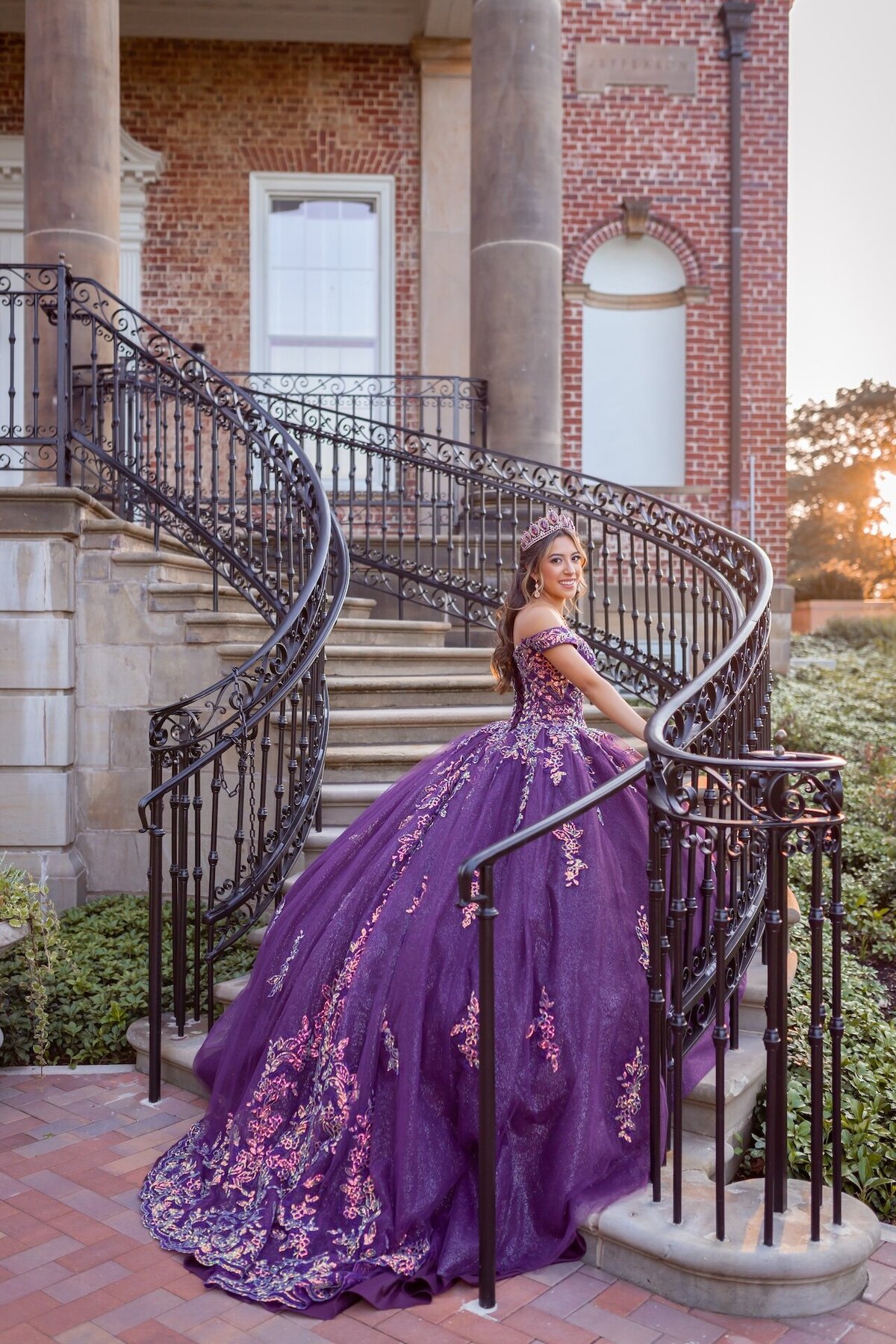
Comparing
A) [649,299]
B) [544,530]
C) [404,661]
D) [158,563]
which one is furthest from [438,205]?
[544,530]

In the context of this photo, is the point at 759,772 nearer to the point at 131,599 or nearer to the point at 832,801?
the point at 832,801

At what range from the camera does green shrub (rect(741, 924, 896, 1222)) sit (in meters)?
3.51

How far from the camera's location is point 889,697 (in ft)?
35.5

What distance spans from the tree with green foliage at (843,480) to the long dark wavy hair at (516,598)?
93.0ft

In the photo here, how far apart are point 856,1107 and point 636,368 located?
9789 millimetres

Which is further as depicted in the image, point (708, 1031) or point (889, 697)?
point (889, 697)

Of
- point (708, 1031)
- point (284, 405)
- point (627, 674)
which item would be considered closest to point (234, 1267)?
point (708, 1031)

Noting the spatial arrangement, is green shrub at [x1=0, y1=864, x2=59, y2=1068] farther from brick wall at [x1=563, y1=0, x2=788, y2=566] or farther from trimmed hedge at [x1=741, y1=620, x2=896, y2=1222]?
brick wall at [x1=563, y1=0, x2=788, y2=566]

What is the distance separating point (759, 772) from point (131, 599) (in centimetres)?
422

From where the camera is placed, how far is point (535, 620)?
12.6 feet

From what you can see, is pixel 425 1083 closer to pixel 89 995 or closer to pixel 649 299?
pixel 89 995

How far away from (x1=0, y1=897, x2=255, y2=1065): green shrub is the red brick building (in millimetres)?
7438

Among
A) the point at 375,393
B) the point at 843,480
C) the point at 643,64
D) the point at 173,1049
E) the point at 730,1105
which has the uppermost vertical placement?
the point at 643,64

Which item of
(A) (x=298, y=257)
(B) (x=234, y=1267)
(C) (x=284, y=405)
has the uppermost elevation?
(A) (x=298, y=257)
